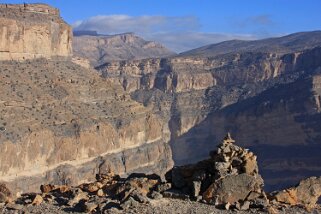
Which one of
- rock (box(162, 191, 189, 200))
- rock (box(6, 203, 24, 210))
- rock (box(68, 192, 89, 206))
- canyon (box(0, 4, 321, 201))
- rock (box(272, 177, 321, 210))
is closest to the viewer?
rock (box(6, 203, 24, 210))

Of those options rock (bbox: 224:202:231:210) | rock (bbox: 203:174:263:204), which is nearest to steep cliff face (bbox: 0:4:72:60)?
rock (bbox: 203:174:263:204)

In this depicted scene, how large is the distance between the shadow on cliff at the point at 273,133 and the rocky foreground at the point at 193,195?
43.7 m

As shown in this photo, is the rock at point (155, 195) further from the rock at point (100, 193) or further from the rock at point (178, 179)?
the rock at point (100, 193)

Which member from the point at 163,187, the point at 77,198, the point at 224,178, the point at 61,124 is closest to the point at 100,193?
the point at 77,198

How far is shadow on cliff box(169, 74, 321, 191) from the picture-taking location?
220ft

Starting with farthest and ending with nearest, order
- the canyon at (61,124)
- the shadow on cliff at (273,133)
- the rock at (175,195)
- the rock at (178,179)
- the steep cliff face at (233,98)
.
Result: the steep cliff face at (233,98)
the shadow on cliff at (273,133)
the canyon at (61,124)
the rock at (178,179)
the rock at (175,195)

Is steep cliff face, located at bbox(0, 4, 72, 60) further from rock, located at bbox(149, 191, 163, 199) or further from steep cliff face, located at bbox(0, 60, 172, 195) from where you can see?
rock, located at bbox(149, 191, 163, 199)

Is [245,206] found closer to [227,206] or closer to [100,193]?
[227,206]

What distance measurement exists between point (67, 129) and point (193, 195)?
3438cm

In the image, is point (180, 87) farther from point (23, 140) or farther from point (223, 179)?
point (223, 179)

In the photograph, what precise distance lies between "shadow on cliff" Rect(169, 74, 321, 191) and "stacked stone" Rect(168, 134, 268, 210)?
43723mm

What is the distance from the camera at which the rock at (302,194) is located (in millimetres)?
17547

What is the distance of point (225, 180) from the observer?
17.0 metres

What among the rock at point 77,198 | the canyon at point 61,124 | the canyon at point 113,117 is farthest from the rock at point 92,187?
the canyon at point 61,124
